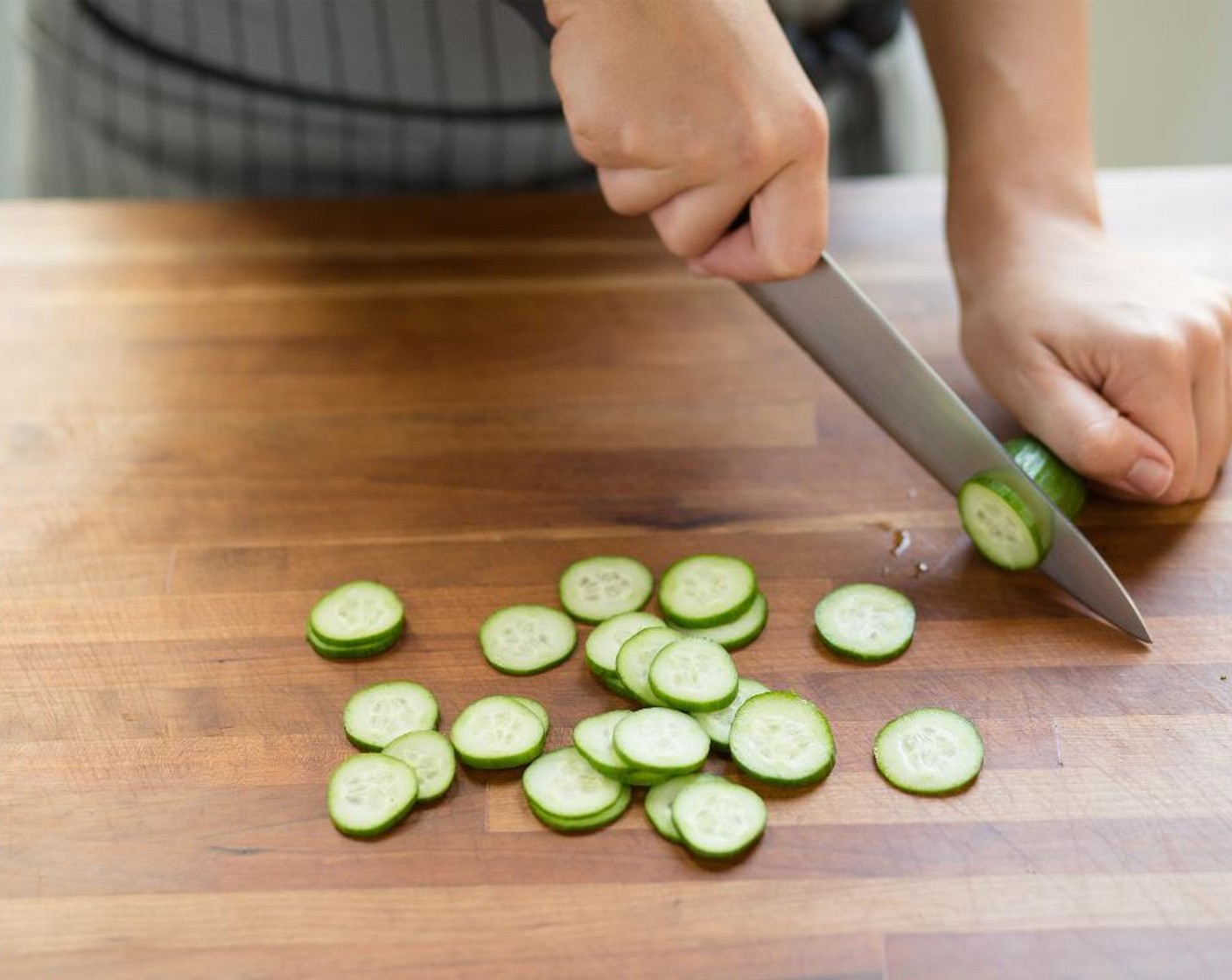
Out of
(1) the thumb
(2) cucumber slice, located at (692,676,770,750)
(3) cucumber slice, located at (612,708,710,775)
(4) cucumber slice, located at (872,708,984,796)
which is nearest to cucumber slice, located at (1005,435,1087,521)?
(1) the thumb

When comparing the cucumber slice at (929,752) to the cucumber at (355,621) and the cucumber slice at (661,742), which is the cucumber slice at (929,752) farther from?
the cucumber at (355,621)

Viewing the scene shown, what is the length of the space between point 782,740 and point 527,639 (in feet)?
1.18

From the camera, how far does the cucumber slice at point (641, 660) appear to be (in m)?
1.69

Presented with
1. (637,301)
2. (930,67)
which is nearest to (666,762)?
(637,301)

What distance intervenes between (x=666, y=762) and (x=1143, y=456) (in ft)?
2.61

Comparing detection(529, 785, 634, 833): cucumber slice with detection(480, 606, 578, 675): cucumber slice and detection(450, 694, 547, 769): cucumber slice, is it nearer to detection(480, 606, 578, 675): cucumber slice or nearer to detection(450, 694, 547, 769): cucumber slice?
detection(450, 694, 547, 769): cucumber slice

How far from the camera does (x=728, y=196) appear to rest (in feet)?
5.78

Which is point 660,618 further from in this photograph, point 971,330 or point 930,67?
point 930,67

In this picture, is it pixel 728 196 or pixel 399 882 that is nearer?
pixel 399 882

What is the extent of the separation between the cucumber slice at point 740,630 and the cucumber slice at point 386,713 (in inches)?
13.4

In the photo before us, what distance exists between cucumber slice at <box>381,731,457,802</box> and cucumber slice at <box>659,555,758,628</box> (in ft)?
1.14

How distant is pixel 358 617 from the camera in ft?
5.86

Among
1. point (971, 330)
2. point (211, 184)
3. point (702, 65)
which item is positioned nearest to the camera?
point (702, 65)

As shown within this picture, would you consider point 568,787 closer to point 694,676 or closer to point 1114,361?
point 694,676
